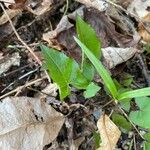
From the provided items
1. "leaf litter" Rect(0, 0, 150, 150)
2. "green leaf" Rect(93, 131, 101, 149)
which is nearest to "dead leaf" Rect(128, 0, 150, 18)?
"leaf litter" Rect(0, 0, 150, 150)

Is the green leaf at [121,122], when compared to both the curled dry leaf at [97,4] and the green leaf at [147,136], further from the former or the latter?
the curled dry leaf at [97,4]

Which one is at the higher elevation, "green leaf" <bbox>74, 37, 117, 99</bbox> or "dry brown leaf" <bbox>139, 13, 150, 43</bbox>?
"green leaf" <bbox>74, 37, 117, 99</bbox>

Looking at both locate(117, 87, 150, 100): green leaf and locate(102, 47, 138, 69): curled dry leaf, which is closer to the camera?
locate(117, 87, 150, 100): green leaf

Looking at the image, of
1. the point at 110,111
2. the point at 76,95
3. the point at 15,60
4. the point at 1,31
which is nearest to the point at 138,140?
the point at 110,111

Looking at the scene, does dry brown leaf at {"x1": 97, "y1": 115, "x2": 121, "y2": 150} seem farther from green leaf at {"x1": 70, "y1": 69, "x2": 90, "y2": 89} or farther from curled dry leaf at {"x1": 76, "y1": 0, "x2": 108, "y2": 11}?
curled dry leaf at {"x1": 76, "y1": 0, "x2": 108, "y2": 11}

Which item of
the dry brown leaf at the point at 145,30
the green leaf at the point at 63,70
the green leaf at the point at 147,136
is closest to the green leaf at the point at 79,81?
the green leaf at the point at 63,70

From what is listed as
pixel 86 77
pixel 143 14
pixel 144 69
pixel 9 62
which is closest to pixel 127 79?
pixel 144 69

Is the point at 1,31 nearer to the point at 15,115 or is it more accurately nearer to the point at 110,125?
the point at 15,115
